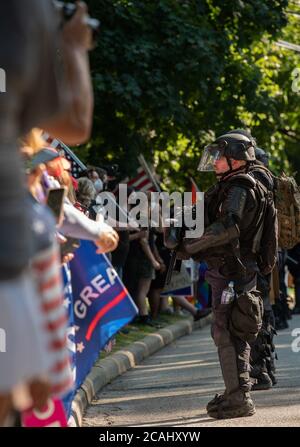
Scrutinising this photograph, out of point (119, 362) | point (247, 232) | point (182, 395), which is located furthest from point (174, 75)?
point (247, 232)

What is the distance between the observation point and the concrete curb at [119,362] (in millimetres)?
9071

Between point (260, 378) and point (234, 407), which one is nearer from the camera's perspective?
point (234, 407)

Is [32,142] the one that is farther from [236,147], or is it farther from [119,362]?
[119,362]

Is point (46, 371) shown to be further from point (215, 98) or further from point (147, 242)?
point (215, 98)

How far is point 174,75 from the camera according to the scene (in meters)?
18.1

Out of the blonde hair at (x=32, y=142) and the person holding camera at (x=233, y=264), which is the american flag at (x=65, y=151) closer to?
the person holding camera at (x=233, y=264)

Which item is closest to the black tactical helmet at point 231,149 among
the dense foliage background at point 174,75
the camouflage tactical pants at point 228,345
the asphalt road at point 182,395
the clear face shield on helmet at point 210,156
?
the clear face shield on helmet at point 210,156

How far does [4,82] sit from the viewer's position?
11.6 feet

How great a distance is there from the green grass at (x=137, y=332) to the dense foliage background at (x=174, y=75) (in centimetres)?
223

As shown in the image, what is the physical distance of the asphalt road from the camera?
333 inches

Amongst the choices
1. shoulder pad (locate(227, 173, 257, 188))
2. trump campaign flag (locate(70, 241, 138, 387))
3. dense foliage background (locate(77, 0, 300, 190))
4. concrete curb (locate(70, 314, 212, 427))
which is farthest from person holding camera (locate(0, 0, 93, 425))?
dense foliage background (locate(77, 0, 300, 190))

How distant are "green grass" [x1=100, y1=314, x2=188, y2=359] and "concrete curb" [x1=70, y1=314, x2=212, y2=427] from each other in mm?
85

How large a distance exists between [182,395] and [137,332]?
529 cm
